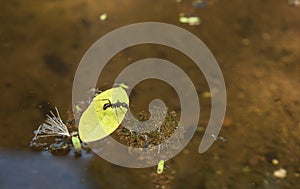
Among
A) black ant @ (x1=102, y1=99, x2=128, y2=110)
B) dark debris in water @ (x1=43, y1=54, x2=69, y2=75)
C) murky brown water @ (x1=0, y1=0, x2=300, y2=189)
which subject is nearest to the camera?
murky brown water @ (x1=0, y1=0, x2=300, y2=189)

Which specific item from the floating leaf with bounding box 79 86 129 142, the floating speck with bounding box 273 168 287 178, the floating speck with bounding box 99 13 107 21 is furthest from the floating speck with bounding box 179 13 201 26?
the floating speck with bounding box 273 168 287 178

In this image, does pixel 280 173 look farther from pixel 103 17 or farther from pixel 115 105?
pixel 103 17

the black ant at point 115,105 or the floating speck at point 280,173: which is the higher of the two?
the black ant at point 115,105

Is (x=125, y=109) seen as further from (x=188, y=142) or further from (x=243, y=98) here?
(x=243, y=98)

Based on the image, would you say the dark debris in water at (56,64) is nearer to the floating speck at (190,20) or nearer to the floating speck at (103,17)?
the floating speck at (103,17)

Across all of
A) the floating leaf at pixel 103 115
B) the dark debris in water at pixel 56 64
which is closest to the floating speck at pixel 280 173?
the floating leaf at pixel 103 115

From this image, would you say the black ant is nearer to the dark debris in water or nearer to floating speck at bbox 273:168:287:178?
the dark debris in water

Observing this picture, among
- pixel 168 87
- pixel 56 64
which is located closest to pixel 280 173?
pixel 168 87

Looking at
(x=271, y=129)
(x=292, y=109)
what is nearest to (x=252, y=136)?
(x=271, y=129)

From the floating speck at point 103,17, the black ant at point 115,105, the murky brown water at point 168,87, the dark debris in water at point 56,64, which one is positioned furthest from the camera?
the floating speck at point 103,17
